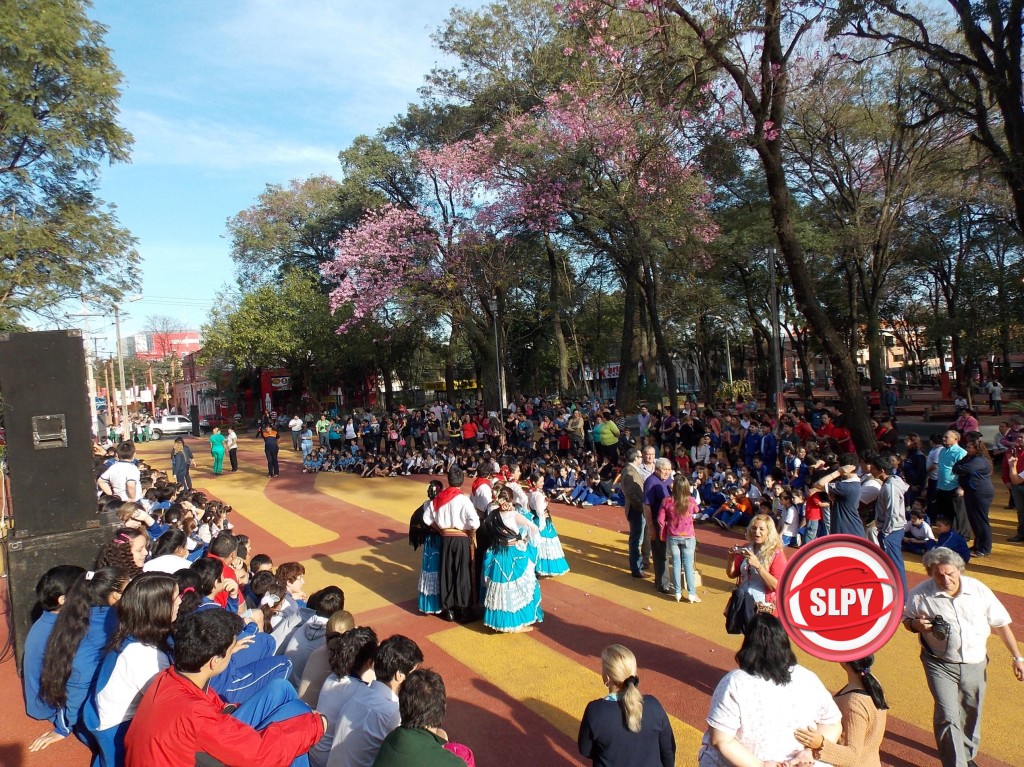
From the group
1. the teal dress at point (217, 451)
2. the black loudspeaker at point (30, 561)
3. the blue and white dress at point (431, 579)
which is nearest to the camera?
the black loudspeaker at point (30, 561)

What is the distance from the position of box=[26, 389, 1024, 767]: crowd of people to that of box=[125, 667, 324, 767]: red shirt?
12 mm

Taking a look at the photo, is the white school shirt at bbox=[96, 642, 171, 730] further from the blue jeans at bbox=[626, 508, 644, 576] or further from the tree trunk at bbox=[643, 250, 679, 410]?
the tree trunk at bbox=[643, 250, 679, 410]

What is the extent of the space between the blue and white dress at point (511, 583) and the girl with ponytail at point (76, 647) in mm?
3793

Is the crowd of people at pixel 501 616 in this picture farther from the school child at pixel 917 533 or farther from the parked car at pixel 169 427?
the parked car at pixel 169 427

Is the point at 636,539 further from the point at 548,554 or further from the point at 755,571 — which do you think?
the point at 755,571

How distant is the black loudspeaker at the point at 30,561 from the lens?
609cm

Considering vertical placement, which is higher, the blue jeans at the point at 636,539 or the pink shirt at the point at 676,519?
the pink shirt at the point at 676,519

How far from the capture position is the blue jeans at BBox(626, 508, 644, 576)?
8.62 meters

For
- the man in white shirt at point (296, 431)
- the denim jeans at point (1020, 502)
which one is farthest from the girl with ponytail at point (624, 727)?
the man in white shirt at point (296, 431)

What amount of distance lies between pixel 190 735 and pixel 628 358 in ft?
76.8

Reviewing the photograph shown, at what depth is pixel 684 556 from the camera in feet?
25.0

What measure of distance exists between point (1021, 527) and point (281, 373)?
131ft

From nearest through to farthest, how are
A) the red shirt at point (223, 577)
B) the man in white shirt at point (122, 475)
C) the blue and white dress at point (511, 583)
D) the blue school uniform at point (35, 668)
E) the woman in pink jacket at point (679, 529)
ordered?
the blue school uniform at point (35, 668)
the red shirt at point (223, 577)
the blue and white dress at point (511, 583)
the woman in pink jacket at point (679, 529)
the man in white shirt at point (122, 475)

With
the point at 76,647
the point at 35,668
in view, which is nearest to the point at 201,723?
the point at 76,647
